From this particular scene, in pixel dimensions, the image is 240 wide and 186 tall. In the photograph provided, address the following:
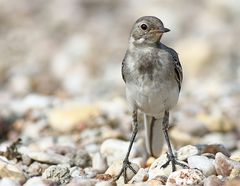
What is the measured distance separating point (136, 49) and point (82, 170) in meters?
1.26

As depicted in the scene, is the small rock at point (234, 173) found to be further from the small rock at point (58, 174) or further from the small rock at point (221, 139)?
the small rock at point (221, 139)

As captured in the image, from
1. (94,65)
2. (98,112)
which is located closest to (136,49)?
(98,112)

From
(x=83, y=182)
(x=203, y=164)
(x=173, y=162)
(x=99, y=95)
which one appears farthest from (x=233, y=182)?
(x=99, y=95)

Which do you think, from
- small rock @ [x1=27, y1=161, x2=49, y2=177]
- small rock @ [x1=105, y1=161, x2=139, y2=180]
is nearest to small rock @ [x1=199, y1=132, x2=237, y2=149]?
small rock @ [x1=105, y1=161, x2=139, y2=180]

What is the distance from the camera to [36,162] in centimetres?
718

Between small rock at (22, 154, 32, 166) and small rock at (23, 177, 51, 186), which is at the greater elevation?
small rock at (23, 177, 51, 186)

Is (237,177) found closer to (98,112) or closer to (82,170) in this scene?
(82,170)

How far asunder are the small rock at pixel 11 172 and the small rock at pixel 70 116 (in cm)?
273

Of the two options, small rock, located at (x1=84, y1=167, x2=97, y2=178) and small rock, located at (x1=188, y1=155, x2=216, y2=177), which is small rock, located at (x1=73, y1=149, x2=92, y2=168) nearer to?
small rock, located at (x1=84, y1=167, x2=97, y2=178)

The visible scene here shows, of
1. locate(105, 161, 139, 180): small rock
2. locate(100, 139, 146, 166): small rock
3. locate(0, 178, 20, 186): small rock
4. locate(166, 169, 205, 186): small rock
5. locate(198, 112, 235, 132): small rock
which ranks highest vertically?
locate(166, 169, 205, 186): small rock

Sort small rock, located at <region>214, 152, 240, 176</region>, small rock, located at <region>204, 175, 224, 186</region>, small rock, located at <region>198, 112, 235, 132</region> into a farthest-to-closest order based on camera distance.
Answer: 1. small rock, located at <region>198, 112, 235, 132</region>
2. small rock, located at <region>214, 152, 240, 176</region>
3. small rock, located at <region>204, 175, 224, 186</region>

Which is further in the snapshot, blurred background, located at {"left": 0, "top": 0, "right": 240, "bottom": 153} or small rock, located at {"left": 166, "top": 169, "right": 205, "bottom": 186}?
blurred background, located at {"left": 0, "top": 0, "right": 240, "bottom": 153}

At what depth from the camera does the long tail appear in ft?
25.6

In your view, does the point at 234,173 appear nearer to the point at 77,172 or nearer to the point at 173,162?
the point at 173,162
